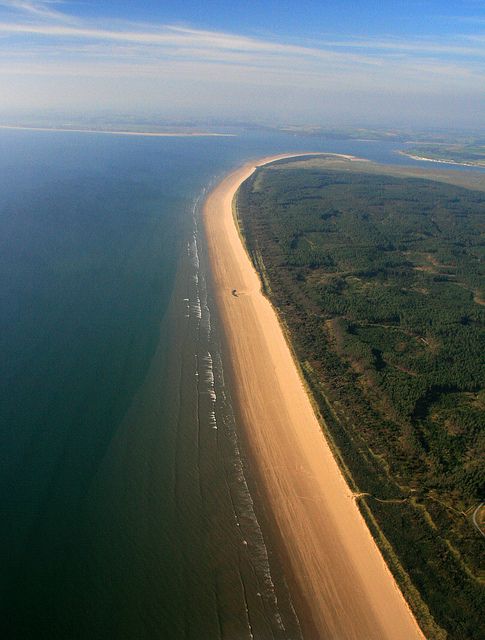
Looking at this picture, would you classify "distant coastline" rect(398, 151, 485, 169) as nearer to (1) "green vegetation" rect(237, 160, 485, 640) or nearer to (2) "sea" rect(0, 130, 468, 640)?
(1) "green vegetation" rect(237, 160, 485, 640)

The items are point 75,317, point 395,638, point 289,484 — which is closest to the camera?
point 395,638

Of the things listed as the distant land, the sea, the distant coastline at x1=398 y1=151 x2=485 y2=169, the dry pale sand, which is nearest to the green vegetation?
the dry pale sand

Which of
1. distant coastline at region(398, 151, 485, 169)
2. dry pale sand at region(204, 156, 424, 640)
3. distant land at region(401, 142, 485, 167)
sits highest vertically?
distant land at region(401, 142, 485, 167)

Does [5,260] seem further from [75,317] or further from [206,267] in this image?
[206,267]

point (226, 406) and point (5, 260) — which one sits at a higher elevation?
point (5, 260)

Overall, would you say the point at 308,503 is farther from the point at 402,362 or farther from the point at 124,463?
the point at 402,362

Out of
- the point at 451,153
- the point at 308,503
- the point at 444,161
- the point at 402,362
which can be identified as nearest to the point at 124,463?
the point at 308,503

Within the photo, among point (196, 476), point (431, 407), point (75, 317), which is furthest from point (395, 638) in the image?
point (75, 317)
